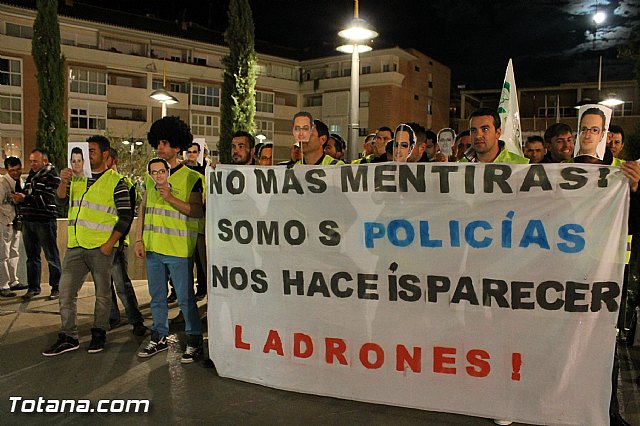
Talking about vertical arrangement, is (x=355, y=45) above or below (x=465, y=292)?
above

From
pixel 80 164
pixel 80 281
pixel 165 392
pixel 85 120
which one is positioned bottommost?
pixel 165 392

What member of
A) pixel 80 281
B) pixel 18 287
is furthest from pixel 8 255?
pixel 80 281

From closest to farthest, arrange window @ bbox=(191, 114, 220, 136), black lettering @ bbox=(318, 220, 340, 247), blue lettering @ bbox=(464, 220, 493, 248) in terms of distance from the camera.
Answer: blue lettering @ bbox=(464, 220, 493, 248)
black lettering @ bbox=(318, 220, 340, 247)
window @ bbox=(191, 114, 220, 136)

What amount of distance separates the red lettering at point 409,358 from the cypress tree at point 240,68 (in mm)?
15398

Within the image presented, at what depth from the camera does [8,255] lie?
8211mm

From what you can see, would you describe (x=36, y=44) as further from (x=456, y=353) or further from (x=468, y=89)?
(x=468, y=89)

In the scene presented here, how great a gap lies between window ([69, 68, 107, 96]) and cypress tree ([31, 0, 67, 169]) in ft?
68.9

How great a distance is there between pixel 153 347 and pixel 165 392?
101 centimetres

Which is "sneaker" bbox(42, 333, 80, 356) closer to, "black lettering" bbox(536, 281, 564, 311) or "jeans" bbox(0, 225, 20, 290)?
"jeans" bbox(0, 225, 20, 290)

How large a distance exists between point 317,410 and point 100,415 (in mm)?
1542

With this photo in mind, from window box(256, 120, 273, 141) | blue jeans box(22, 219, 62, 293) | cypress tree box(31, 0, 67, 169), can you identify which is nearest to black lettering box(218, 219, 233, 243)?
blue jeans box(22, 219, 62, 293)

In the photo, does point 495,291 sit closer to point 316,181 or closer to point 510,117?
point 316,181

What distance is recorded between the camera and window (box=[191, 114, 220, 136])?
1699 inches

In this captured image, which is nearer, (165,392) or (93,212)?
(165,392)
